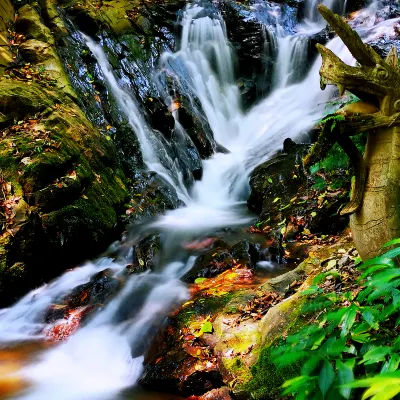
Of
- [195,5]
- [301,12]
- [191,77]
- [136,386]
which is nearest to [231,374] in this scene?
[136,386]

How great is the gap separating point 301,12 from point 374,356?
21314mm

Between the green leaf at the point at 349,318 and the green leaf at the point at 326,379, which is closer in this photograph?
the green leaf at the point at 326,379

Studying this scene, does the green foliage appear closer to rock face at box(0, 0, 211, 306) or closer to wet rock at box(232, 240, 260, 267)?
wet rock at box(232, 240, 260, 267)

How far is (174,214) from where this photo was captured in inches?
337

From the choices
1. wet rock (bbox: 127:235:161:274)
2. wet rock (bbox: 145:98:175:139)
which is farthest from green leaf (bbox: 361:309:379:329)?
wet rock (bbox: 145:98:175:139)

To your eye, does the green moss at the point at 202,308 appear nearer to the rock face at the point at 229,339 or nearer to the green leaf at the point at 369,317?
the rock face at the point at 229,339

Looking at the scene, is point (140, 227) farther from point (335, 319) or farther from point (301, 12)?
point (301, 12)

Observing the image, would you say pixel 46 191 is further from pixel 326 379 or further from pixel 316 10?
pixel 316 10

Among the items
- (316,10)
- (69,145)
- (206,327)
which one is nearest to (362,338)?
(206,327)

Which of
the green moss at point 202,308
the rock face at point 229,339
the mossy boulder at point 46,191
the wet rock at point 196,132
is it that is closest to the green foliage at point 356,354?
the rock face at point 229,339

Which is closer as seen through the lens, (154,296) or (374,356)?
(374,356)

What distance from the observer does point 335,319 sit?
1613mm

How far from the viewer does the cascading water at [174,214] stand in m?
3.88

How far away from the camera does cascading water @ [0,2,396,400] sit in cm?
388
